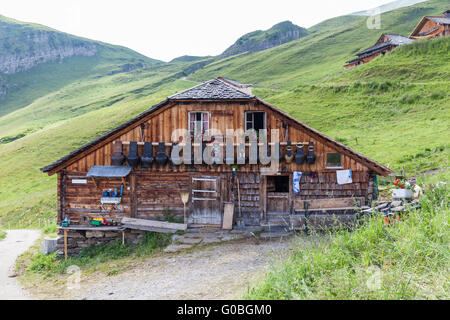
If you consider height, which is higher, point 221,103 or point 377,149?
point 221,103

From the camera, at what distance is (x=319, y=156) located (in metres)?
15.3

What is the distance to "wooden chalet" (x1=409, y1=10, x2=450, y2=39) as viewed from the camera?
54384mm

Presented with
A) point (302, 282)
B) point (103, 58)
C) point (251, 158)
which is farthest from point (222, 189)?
point (103, 58)

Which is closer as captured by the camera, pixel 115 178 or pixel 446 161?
pixel 115 178

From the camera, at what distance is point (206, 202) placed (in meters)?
16.1

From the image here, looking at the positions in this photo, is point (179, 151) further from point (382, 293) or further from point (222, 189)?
point (382, 293)

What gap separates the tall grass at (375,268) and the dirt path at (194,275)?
1.66 metres

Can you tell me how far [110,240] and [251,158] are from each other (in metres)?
8.17

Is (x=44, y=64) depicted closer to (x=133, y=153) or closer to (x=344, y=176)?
Result: (x=133, y=153)

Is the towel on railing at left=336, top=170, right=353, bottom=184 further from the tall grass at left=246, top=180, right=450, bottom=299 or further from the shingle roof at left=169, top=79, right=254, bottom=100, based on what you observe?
the tall grass at left=246, top=180, right=450, bottom=299

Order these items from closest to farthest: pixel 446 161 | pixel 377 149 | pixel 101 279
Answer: pixel 101 279 → pixel 446 161 → pixel 377 149

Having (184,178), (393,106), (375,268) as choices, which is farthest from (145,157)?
(393,106)

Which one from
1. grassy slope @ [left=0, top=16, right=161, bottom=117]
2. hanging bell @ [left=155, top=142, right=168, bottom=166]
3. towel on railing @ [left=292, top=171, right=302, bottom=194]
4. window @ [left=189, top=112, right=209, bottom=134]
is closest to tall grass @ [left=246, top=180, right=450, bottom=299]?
towel on railing @ [left=292, top=171, right=302, bottom=194]

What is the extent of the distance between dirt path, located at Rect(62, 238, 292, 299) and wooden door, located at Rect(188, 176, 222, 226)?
2.54 metres
